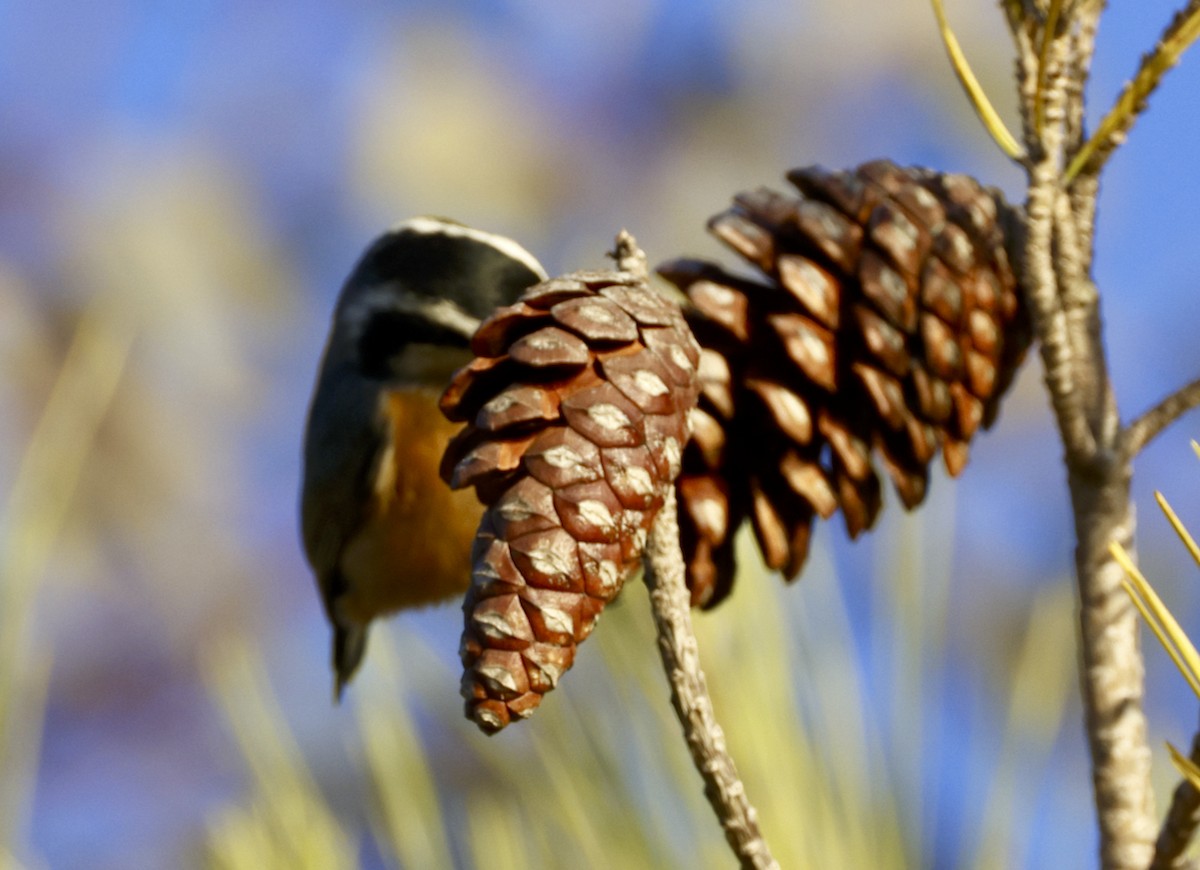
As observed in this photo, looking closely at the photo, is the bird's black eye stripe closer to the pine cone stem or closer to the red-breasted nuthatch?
the red-breasted nuthatch

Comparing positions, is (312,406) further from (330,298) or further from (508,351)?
(508,351)

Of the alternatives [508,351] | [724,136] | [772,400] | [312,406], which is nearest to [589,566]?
[508,351]

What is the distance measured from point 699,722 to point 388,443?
4.54ft

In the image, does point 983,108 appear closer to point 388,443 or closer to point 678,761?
point 678,761

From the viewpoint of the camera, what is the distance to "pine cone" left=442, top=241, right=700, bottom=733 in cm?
50

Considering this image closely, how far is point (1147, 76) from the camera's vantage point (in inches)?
22.0

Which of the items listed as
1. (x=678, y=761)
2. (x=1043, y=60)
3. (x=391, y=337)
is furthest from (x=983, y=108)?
(x=391, y=337)

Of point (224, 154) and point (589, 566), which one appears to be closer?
point (589, 566)

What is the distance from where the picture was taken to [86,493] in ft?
7.59

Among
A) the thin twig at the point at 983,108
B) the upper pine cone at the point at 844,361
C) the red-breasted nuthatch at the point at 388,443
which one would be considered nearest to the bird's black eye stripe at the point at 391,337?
the red-breasted nuthatch at the point at 388,443

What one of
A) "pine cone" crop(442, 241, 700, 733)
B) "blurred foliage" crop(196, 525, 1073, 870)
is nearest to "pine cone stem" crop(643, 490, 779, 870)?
"pine cone" crop(442, 241, 700, 733)

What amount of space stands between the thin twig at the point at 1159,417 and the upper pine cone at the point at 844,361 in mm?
128

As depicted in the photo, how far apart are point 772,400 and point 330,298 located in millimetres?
1773

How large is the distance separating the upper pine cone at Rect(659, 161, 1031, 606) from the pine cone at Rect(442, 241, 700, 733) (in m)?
0.14
